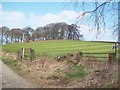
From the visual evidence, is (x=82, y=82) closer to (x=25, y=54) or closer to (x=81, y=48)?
(x=81, y=48)

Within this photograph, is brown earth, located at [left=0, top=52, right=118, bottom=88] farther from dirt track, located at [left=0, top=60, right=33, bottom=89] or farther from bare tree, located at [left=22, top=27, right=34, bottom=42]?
bare tree, located at [left=22, top=27, right=34, bottom=42]

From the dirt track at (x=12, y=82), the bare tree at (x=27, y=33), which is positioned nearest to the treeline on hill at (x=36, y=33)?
the bare tree at (x=27, y=33)

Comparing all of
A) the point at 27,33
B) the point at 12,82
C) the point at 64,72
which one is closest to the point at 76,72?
the point at 64,72

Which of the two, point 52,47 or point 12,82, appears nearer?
point 12,82

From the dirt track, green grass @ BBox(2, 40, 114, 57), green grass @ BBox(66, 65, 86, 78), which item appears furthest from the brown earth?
green grass @ BBox(2, 40, 114, 57)

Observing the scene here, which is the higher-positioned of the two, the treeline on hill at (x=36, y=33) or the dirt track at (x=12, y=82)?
the treeline on hill at (x=36, y=33)

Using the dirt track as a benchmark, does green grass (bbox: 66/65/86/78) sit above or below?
above

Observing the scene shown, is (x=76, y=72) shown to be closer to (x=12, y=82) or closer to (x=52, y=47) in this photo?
(x=12, y=82)

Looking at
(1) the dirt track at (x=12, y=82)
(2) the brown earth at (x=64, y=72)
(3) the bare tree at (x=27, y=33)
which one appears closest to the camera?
(2) the brown earth at (x=64, y=72)

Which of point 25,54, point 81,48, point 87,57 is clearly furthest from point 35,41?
point 87,57

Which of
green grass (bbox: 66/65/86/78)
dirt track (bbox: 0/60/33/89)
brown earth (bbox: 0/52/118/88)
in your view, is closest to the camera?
brown earth (bbox: 0/52/118/88)

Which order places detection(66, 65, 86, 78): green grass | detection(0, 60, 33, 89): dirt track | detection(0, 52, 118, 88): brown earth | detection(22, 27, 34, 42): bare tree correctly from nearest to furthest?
detection(0, 52, 118, 88): brown earth → detection(0, 60, 33, 89): dirt track → detection(66, 65, 86, 78): green grass → detection(22, 27, 34, 42): bare tree

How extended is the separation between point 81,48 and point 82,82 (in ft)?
22.3

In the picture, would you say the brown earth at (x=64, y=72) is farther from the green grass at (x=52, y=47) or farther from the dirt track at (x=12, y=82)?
the green grass at (x=52, y=47)
